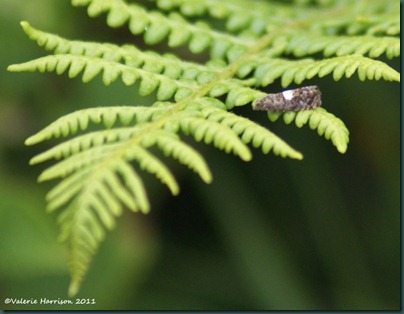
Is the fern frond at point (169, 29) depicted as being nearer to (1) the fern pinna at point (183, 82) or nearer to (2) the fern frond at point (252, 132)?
(1) the fern pinna at point (183, 82)

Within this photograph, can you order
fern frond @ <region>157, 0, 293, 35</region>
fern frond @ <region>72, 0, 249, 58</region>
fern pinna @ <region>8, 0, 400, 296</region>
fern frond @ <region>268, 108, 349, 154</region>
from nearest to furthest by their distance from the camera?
fern pinna @ <region>8, 0, 400, 296</region> < fern frond @ <region>268, 108, 349, 154</region> < fern frond @ <region>72, 0, 249, 58</region> < fern frond @ <region>157, 0, 293, 35</region>

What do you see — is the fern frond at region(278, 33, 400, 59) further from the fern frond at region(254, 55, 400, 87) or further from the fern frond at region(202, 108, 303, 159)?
the fern frond at region(202, 108, 303, 159)

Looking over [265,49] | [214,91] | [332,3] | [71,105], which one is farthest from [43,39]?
[332,3]

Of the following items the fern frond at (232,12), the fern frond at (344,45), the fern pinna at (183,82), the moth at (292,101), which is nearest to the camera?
the fern pinna at (183,82)

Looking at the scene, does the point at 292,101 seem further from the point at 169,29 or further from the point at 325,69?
the point at 169,29

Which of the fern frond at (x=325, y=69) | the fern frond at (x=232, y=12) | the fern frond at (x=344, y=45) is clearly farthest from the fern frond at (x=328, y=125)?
the fern frond at (x=232, y=12)

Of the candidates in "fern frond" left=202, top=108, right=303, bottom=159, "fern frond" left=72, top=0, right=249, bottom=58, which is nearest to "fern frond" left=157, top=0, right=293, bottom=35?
"fern frond" left=72, top=0, right=249, bottom=58

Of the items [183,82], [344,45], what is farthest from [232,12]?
[183,82]
